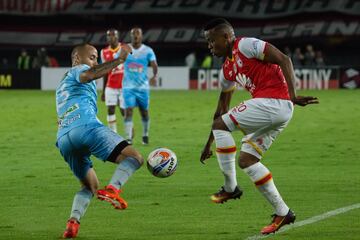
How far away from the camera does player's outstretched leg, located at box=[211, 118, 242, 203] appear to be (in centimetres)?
970

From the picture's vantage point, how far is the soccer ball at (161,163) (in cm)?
991

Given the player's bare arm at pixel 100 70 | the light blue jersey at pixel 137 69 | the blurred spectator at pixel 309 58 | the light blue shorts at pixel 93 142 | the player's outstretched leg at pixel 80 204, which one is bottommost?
the blurred spectator at pixel 309 58

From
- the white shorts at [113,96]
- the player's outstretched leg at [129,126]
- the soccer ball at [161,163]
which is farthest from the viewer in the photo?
the white shorts at [113,96]

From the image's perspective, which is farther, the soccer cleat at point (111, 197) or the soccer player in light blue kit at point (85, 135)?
the soccer player in light blue kit at point (85, 135)

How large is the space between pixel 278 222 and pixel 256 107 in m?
1.15

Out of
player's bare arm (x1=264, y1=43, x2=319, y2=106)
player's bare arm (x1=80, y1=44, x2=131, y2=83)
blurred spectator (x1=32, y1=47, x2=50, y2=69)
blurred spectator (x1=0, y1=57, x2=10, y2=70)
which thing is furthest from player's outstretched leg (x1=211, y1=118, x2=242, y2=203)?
blurred spectator (x1=0, y1=57, x2=10, y2=70)

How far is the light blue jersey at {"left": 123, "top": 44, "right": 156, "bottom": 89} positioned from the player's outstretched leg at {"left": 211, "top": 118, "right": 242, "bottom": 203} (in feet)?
35.2

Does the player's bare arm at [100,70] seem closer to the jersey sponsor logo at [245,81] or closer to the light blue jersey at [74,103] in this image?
the light blue jersey at [74,103]

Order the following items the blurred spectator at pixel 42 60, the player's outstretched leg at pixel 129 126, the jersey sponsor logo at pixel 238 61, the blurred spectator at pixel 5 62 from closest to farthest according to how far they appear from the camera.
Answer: the jersey sponsor logo at pixel 238 61 → the player's outstretched leg at pixel 129 126 → the blurred spectator at pixel 42 60 → the blurred spectator at pixel 5 62

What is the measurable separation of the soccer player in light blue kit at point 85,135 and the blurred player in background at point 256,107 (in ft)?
3.23

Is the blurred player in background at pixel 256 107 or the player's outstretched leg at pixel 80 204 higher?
the blurred player in background at pixel 256 107

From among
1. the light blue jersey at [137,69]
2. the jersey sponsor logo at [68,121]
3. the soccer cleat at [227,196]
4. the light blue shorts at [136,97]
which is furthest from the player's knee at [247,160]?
the light blue jersey at [137,69]

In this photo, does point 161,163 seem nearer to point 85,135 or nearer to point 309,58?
point 85,135

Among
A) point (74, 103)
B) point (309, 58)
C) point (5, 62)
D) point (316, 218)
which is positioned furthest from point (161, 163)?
point (5, 62)
